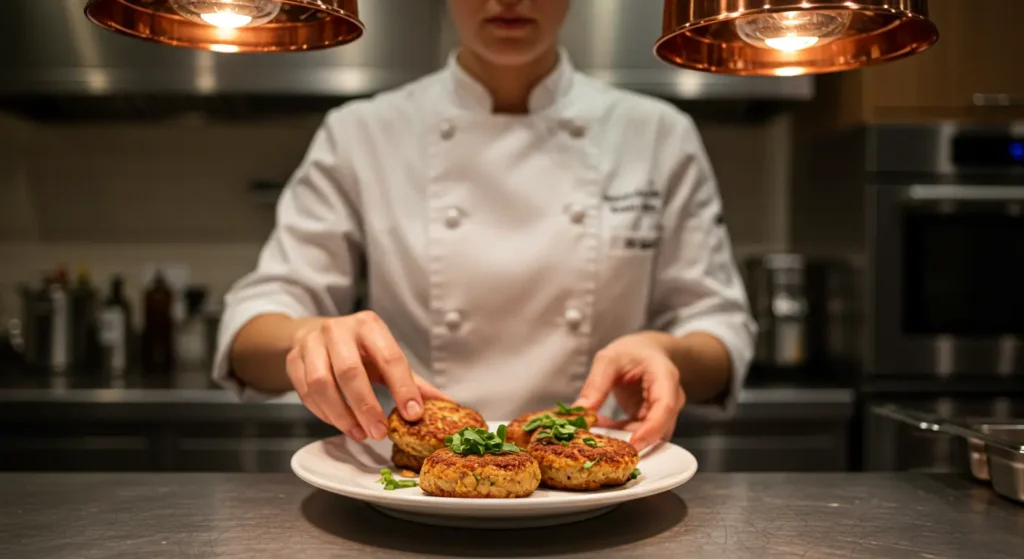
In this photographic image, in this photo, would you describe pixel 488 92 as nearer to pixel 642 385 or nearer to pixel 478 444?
pixel 642 385

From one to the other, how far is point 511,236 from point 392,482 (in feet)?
2.20

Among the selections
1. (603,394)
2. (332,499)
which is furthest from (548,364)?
(332,499)

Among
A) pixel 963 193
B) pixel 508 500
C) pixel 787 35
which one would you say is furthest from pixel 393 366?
pixel 963 193

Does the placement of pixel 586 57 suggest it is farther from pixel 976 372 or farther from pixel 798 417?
pixel 976 372

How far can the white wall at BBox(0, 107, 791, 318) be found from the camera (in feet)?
9.61

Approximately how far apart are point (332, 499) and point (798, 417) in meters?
1.60

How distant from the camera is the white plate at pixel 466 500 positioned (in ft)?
2.50

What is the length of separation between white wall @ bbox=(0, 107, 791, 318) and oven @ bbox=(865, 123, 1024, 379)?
67 cm

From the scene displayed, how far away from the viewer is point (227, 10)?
845 mm

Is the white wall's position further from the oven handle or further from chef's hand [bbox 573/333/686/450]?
chef's hand [bbox 573/333/686/450]

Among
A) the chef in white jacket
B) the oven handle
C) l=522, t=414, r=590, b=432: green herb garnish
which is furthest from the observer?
the oven handle

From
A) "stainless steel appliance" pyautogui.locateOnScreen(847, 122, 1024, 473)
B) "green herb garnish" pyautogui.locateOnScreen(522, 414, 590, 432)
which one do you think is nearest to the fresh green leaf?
"green herb garnish" pyautogui.locateOnScreen(522, 414, 590, 432)

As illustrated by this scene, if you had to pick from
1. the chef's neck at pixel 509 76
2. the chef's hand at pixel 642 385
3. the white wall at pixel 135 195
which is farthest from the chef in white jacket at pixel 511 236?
the white wall at pixel 135 195

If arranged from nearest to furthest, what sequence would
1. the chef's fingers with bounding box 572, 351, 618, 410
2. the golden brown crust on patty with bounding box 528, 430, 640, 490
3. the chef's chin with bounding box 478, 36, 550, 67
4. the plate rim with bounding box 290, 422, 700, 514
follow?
the plate rim with bounding box 290, 422, 700, 514 < the golden brown crust on patty with bounding box 528, 430, 640, 490 < the chef's fingers with bounding box 572, 351, 618, 410 < the chef's chin with bounding box 478, 36, 550, 67
